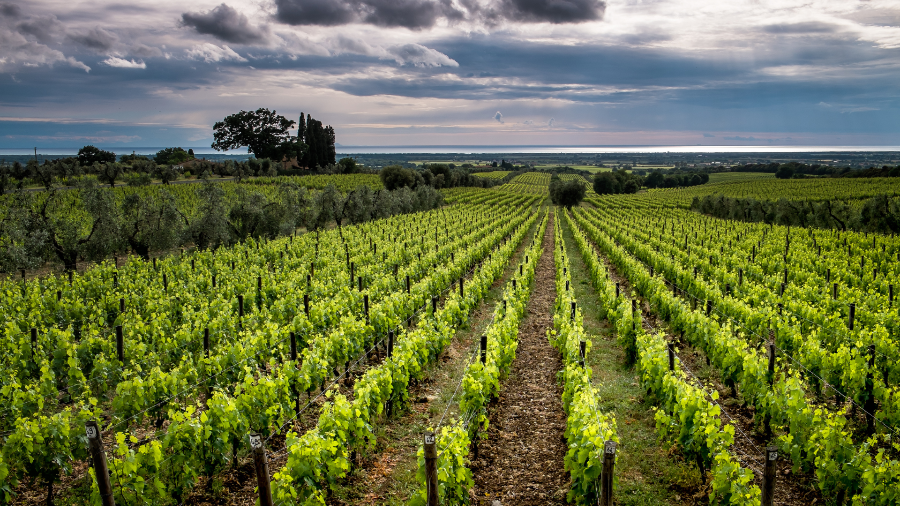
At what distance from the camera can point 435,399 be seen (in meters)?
9.26

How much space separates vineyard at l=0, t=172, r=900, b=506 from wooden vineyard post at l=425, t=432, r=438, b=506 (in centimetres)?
1

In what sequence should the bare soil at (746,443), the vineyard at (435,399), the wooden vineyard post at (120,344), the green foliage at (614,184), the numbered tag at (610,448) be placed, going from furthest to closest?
1. the green foliage at (614,184)
2. the wooden vineyard post at (120,344)
3. the bare soil at (746,443)
4. the vineyard at (435,399)
5. the numbered tag at (610,448)

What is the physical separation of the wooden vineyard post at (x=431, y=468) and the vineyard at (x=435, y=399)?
0.5 inches

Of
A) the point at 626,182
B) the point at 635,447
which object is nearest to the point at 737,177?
the point at 626,182

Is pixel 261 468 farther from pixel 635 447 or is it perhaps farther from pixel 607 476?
pixel 635 447

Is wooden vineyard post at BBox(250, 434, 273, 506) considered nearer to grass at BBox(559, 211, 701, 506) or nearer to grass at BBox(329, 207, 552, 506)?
grass at BBox(329, 207, 552, 506)

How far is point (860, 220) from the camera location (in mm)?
38062

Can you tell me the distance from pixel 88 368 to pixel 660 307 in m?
13.5

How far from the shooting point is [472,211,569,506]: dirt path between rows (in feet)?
21.2

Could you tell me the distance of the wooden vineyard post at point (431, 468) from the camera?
4.73 metres


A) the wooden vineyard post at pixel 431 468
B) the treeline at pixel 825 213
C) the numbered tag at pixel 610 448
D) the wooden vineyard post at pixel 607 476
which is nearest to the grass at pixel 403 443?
the wooden vineyard post at pixel 431 468

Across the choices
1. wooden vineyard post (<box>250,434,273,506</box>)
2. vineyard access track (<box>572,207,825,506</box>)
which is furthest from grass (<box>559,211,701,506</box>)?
wooden vineyard post (<box>250,434,273,506</box>)

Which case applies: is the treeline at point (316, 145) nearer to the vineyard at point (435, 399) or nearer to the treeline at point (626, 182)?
the treeline at point (626, 182)

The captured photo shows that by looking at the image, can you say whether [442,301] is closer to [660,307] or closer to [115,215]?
[660,307]
